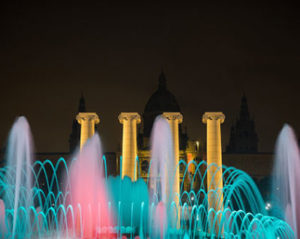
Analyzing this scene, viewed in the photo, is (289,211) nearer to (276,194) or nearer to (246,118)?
(276,194)

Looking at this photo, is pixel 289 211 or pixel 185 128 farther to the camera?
pixel 185 128

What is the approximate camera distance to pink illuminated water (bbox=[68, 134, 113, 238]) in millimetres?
47375

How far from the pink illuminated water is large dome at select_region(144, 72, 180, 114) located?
102782 mm

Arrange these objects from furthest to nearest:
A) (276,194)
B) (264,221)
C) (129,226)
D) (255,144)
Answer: (255,144) → (276,194) → (264,221) → (129,226)

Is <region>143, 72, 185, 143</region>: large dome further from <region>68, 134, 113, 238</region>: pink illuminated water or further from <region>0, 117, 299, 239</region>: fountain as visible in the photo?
<region>68, 134, 113, 238</region>: pink illuminated water

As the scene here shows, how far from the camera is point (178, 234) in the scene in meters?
43.7

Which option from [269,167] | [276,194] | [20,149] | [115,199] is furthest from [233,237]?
[269,167]

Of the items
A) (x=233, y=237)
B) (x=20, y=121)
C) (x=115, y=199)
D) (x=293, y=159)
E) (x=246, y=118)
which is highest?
(x=246, y=118)

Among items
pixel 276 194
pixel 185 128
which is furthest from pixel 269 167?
pixel 276 194

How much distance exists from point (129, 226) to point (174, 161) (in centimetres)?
979

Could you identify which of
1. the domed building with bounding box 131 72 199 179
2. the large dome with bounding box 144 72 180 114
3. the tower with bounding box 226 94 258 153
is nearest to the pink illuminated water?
the domed building with bounding box 131 72 199 179

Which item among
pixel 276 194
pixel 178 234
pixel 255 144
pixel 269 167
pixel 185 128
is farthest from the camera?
pixel 255 144

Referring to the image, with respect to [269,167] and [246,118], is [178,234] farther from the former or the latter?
[246,118]

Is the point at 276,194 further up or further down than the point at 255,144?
further down
